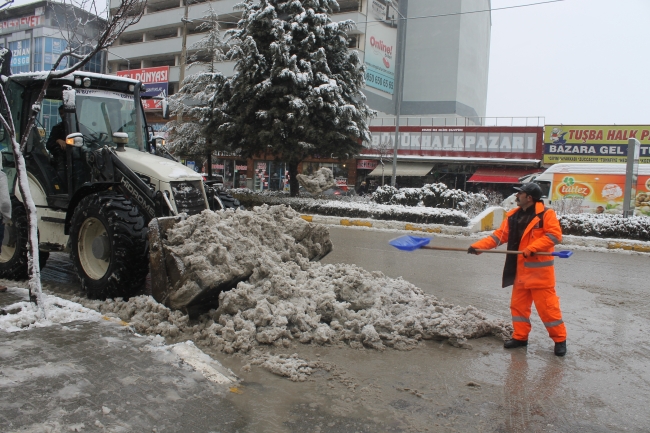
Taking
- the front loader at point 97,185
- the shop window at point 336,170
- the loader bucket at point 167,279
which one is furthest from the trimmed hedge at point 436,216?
the shop window at point 336,170

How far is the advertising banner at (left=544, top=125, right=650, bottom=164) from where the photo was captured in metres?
29.7

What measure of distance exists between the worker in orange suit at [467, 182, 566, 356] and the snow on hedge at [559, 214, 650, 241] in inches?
422

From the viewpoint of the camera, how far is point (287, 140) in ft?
73.4

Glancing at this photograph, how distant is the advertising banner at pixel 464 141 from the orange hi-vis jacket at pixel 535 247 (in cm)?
2633

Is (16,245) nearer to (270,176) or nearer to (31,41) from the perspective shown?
(270,176)

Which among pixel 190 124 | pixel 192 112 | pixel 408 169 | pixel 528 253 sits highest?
pixel 192 112

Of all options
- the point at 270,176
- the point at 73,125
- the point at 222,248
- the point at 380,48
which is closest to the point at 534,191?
the point at 222,248

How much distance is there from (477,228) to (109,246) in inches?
485

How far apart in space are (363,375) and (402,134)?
3287 centimetres

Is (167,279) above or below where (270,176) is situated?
below

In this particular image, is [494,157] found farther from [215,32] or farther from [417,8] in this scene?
[417,8]

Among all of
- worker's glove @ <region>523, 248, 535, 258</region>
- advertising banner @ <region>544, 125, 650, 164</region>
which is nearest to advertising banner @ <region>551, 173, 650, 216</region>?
advertising banner @ <region>544, 125, 650, 164</region>

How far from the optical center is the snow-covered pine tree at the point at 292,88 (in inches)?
853

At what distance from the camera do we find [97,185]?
20.9 ft
